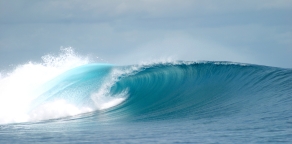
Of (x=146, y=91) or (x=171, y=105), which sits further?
(x=146, y=91)

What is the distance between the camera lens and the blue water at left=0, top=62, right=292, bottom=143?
38.8ft

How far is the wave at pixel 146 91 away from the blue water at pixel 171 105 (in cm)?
4

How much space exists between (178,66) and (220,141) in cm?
1291

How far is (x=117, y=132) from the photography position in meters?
12.9

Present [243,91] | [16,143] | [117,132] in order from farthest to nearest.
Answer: [243,91], [117,132], [16,143]

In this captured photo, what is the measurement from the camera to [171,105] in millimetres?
18703

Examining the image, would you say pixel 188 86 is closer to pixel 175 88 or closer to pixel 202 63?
pixel 175 88

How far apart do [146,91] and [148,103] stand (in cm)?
159

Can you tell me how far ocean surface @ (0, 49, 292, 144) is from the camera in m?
12.0

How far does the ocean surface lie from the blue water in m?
0.02

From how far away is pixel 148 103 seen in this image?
63.6ft

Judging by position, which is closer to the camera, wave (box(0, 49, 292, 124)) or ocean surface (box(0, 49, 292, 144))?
ocean surface (box(0, 49, 292, 144))

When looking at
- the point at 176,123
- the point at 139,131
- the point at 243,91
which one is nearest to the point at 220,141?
the point at 139,131

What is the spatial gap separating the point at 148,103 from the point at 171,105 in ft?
3.63
